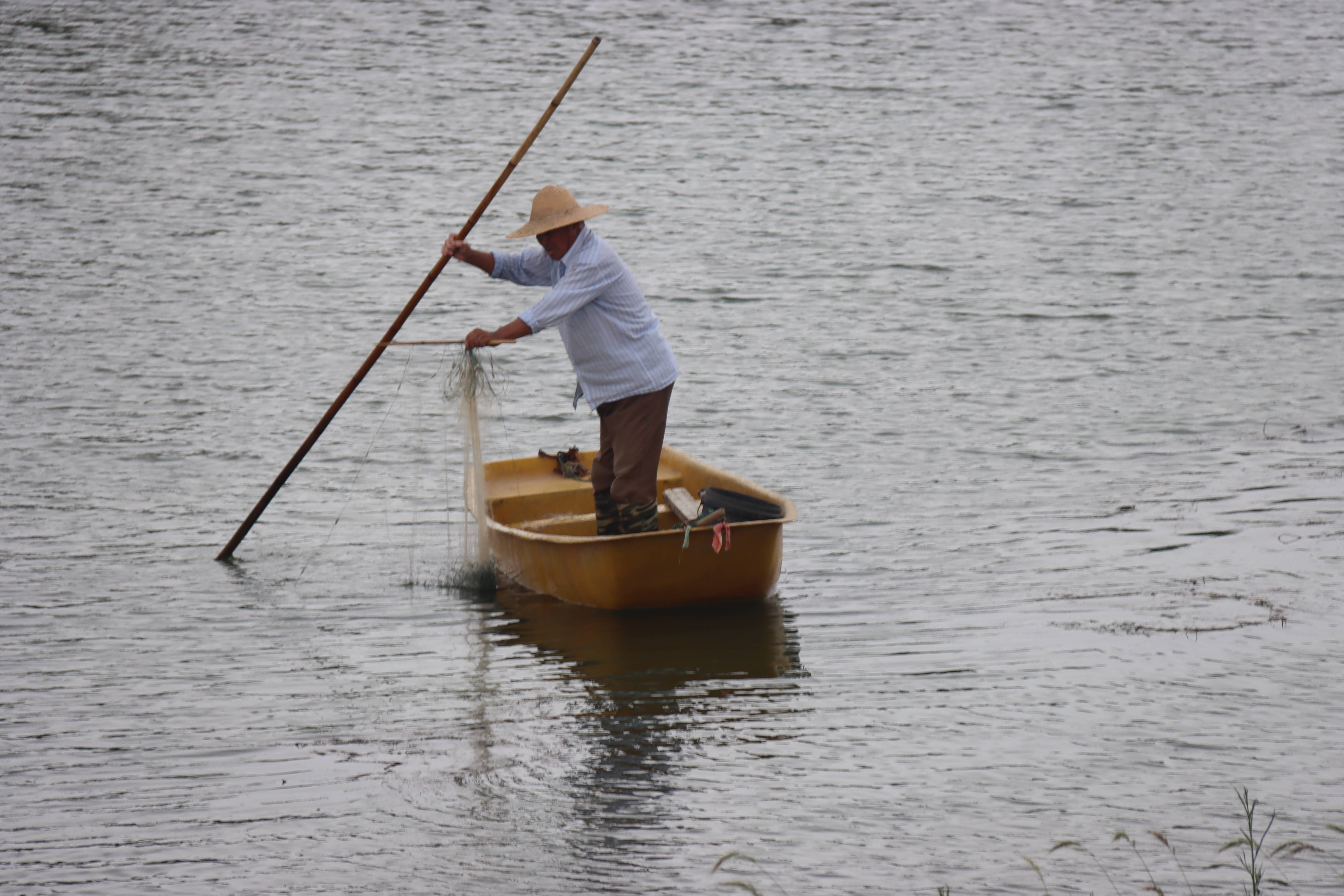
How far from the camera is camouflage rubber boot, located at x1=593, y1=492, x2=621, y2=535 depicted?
727 cm

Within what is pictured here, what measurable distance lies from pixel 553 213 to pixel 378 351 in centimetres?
138

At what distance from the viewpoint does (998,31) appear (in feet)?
95.6

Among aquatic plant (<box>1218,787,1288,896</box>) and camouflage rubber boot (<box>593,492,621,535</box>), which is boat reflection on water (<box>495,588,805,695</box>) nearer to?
camouflage rubber boot (<box>593,492,621,535</box>)

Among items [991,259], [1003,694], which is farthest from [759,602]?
[991,259]

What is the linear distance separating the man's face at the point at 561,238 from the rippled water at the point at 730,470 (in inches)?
65.5

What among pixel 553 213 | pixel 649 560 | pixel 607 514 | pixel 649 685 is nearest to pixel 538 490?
pixel 607 514

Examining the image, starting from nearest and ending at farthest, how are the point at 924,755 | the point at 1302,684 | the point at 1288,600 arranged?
the point at 924,755, the point at 1302,684, the point at 1288,600

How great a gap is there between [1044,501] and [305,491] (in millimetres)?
4244

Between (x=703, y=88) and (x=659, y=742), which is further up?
(x=703, y=88)

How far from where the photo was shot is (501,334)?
6766 millimetres

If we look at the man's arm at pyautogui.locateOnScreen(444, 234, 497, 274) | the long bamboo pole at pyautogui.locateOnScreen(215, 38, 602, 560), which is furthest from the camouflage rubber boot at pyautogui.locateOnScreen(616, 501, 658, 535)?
the long bamboo pole at pyautogui.locateOnScreen(215, 38, 602, 560)

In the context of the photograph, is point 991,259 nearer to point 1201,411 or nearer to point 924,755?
point 1201,411

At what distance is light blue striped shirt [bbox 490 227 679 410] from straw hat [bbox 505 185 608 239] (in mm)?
109

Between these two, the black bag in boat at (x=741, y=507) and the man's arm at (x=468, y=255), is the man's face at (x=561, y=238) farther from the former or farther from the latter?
the black bag in boat at (x=741, y=507)
